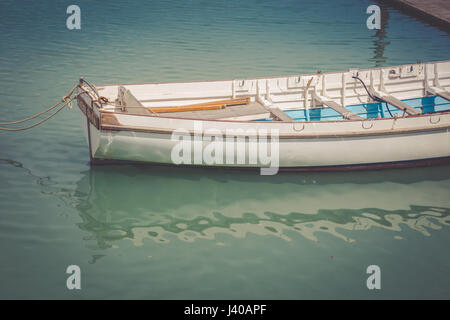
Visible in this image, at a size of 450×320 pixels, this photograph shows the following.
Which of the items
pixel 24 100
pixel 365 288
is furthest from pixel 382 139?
pixel 24 100

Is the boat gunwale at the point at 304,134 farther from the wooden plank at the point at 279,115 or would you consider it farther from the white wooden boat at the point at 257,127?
the wooden plank at the point at 279,115

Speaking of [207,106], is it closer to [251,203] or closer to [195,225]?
[251,203]

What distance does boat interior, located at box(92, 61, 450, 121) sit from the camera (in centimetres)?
1166

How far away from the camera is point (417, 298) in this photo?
7734mm

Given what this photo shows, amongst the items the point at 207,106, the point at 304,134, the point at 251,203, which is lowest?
the point at 251,203


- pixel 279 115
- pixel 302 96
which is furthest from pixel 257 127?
pixel 302 96

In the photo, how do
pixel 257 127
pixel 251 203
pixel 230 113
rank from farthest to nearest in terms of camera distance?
pixel 230 113
pixel 257 127
pixel 251 203

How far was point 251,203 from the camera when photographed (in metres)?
10.1

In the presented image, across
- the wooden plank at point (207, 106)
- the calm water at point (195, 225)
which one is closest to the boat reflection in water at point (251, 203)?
the calm water at point (195, 225)

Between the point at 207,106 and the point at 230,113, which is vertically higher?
the point at 207,106

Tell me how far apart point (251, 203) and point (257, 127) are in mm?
1445

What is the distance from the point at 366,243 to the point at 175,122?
4.00 m

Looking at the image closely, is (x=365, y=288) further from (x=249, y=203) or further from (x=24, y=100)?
(x=24, y=100)

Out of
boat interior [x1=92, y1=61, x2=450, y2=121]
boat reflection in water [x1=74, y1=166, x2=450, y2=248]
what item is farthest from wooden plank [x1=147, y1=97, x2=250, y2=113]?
boat reflection in water [x1=74, y1=166, x2=450, y2=248]
